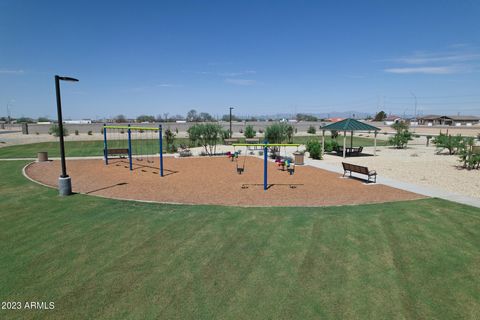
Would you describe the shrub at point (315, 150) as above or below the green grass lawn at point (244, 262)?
above

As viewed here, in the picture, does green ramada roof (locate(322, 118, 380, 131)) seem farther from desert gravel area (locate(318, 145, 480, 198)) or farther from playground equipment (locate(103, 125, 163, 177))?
playground equipment (locate(103, 125, 163, 177))

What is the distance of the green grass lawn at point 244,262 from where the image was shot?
215 inches

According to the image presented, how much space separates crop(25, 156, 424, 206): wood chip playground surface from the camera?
12656 millimetres

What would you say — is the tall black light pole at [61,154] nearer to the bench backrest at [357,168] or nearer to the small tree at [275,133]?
the bench backrest at [357,168]

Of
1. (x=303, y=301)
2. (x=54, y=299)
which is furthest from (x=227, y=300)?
(x=54, y=299)

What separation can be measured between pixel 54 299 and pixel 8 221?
5.75 m

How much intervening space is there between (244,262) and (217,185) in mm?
8613

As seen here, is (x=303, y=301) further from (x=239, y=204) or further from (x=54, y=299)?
(x=239, y=204)

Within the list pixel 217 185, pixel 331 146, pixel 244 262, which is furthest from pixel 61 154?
pixel 331 146

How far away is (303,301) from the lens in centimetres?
562

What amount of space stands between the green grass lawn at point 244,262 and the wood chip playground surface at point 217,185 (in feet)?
5.30

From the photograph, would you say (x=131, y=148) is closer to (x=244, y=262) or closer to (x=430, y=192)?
(x=244, y=262)

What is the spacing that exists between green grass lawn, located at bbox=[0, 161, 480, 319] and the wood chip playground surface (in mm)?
1614

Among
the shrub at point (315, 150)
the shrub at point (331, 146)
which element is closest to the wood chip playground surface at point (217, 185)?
the shrub at point (315, 150)
